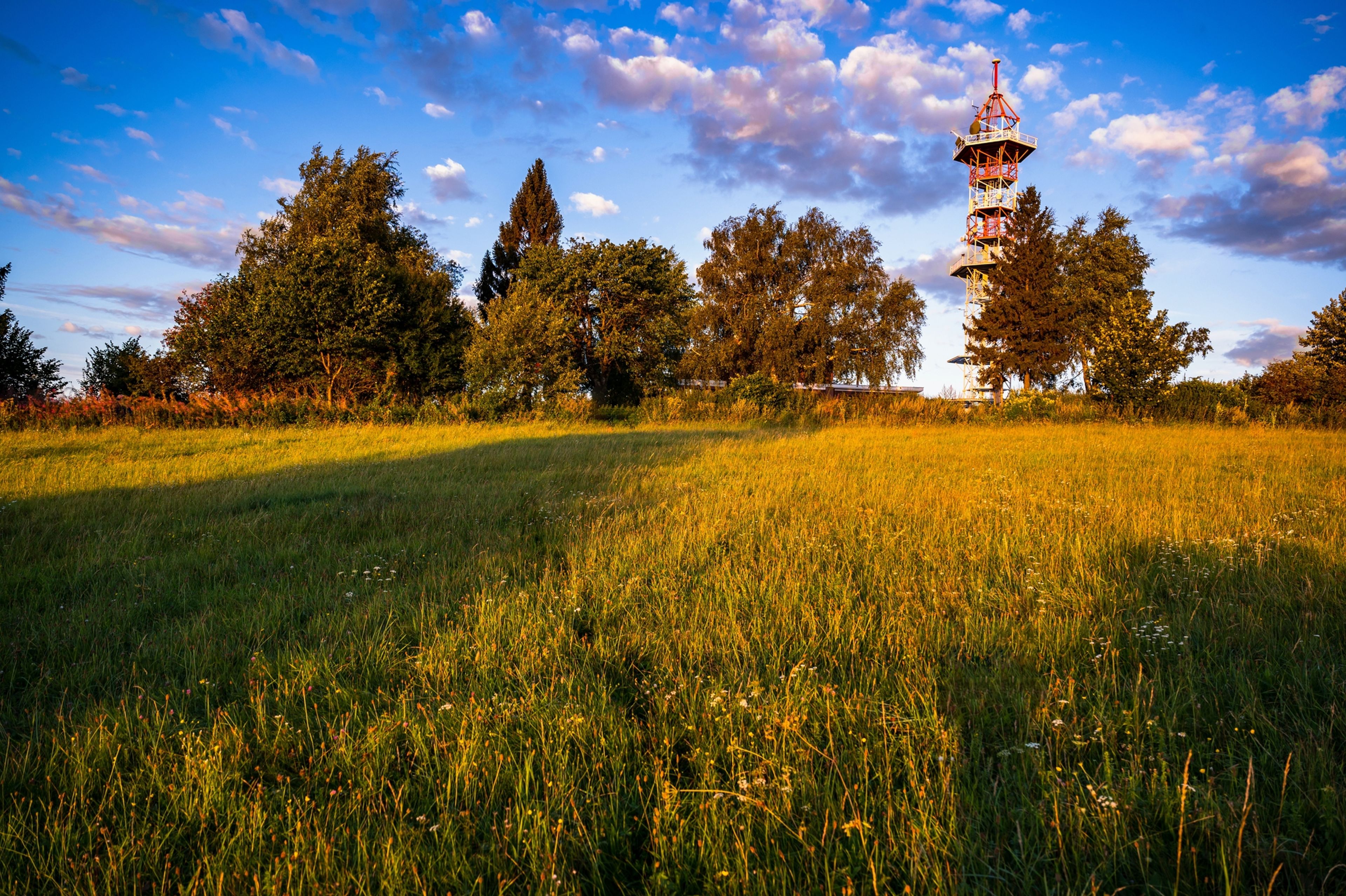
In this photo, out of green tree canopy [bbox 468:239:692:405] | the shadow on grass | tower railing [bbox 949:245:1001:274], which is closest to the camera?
the shadow on grass

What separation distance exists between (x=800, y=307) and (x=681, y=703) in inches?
1543

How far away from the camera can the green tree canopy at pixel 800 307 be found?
1479 inches

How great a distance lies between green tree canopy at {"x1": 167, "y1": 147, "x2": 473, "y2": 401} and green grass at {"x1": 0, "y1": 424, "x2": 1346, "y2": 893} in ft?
69.2

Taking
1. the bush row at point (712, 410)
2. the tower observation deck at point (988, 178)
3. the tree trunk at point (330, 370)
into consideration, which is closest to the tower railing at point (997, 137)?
the tower observation deck at point (988, 178)

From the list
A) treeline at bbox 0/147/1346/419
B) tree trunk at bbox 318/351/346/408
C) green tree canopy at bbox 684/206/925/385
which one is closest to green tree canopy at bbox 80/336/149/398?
treeline at bbox 0/147/1346/419

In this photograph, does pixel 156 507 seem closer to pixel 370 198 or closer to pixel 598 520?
pixel 598 520

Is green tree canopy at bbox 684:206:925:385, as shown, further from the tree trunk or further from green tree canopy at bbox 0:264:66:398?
green tree canopy at bbox 0:264:66:398

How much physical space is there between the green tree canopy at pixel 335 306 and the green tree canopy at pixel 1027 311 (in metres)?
31.2

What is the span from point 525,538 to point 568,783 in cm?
337

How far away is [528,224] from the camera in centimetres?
4044

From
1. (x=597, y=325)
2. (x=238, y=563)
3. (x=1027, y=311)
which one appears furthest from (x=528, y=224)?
(x=238, y=563)

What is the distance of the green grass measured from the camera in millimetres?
1646

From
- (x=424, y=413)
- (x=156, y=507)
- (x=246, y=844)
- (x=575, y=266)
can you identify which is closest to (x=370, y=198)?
(x=575, y=266)

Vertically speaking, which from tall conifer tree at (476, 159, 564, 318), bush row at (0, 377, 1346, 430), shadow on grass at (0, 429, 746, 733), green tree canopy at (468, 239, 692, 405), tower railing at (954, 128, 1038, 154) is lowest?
shadow on grass at (0, 429, 746, 733)
